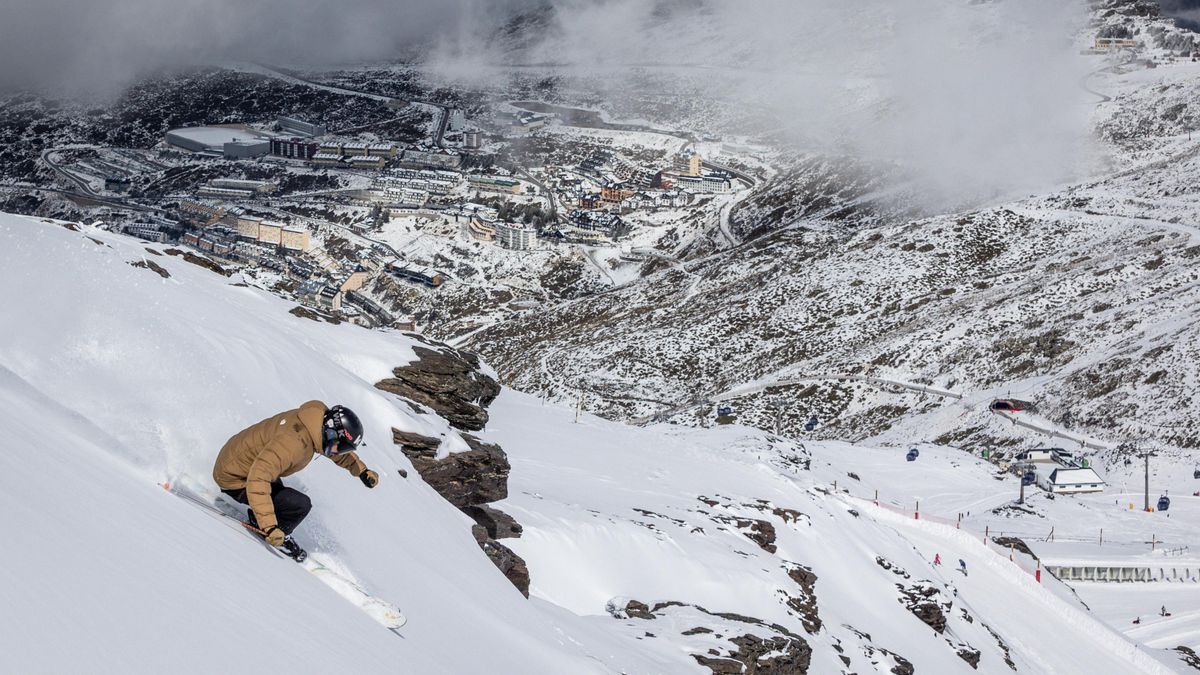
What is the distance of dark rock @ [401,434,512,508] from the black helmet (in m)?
8.83

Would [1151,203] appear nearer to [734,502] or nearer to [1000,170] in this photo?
[1000,170]

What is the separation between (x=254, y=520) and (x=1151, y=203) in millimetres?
124085

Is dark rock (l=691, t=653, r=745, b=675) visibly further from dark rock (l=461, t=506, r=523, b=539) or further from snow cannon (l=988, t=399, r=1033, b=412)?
snow cannon (l=988, t=399, r=1033, b=412)

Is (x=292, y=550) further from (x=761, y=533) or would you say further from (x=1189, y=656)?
(x=1189, y=656)

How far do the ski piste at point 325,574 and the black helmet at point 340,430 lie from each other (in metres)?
1.15

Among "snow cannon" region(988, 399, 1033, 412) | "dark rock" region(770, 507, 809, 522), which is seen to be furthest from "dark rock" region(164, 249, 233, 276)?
"snow cannon" region(988, 399, 1033, 412)

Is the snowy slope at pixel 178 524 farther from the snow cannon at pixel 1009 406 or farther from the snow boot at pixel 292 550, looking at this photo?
the snow cannon at pixel 1009 406

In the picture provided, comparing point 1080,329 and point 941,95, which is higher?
point 941,95

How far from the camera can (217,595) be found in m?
8.60

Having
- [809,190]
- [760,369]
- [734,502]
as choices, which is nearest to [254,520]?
[734,502]

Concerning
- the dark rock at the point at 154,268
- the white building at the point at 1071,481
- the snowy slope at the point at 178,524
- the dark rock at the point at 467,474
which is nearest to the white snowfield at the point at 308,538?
the snowy slope at the point at 178,524

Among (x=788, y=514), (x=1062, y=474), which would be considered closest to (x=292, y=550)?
(x=788, y=514)

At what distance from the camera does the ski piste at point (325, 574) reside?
36.7 ft

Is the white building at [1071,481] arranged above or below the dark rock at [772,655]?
above
